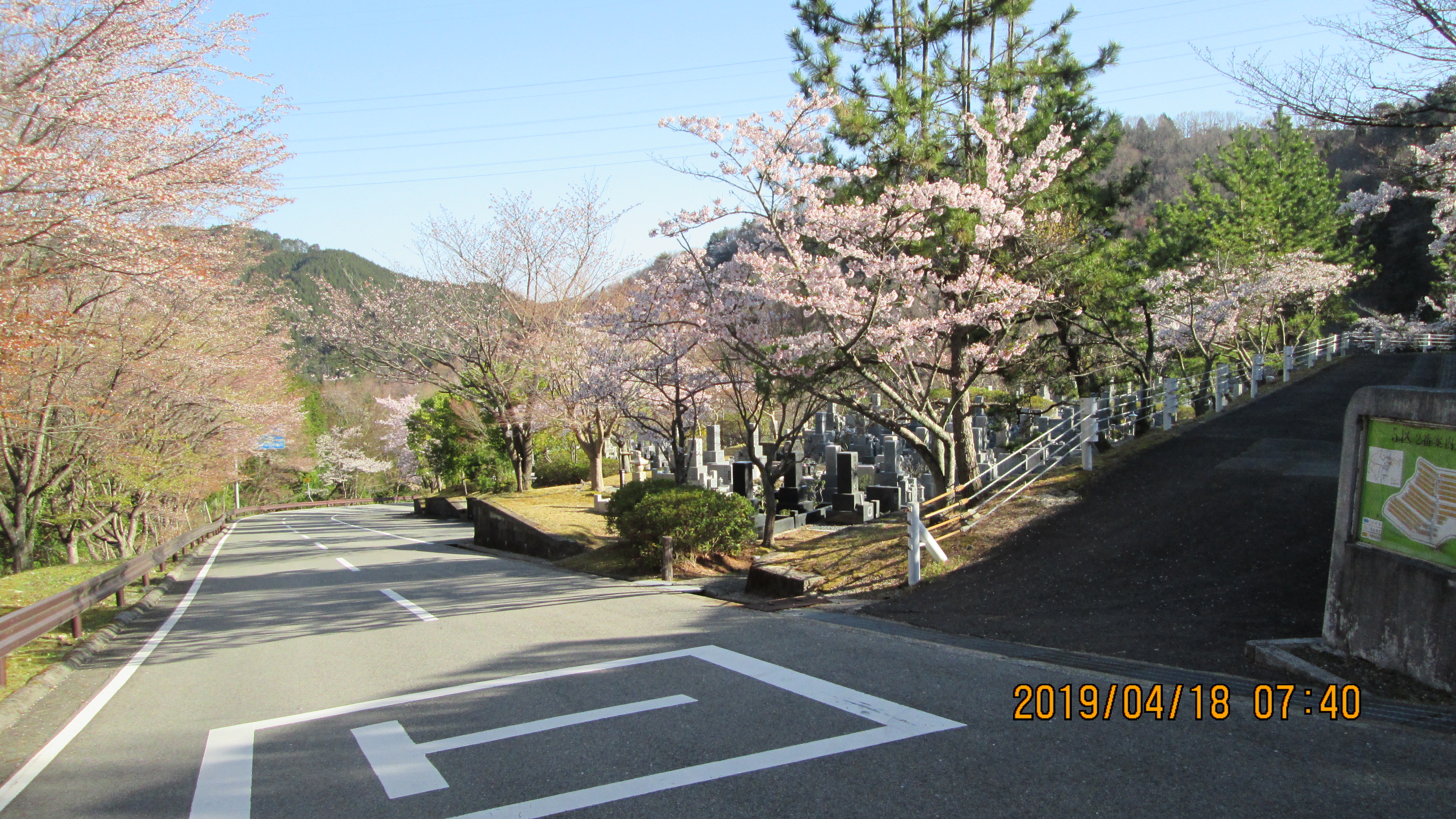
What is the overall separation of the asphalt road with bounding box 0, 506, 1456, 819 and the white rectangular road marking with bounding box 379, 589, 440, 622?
1242 mm

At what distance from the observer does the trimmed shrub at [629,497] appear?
14914 millimetres

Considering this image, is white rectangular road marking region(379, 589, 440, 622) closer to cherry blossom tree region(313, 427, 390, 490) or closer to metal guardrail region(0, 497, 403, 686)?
metal guardrail region(0, 497, 403, 686)

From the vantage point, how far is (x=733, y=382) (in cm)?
1400

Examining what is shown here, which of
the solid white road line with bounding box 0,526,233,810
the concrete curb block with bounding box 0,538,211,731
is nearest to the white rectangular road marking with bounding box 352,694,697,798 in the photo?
the solid white road line with bounding box 0,526,233,810

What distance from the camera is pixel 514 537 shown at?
65.2 ft

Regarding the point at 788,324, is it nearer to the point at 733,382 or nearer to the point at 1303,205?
the point at 733,382

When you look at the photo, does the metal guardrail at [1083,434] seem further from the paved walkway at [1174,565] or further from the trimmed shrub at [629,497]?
the trimmed shrub at [629,497]

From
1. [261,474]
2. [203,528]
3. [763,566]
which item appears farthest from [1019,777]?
[261,474]

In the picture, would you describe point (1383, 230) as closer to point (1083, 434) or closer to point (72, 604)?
point (1083, 434)

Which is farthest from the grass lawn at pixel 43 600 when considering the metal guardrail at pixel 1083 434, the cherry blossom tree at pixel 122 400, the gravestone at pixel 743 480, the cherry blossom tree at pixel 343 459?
the cherry blossom tree at pixel 343 459

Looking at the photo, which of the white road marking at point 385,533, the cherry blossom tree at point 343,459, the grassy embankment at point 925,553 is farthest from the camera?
the cherry blossom tree at point 343,459

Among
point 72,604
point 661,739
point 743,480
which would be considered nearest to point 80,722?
point 72,604

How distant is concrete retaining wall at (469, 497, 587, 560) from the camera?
17484mm

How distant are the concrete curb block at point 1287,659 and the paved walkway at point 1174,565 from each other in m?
0.12
